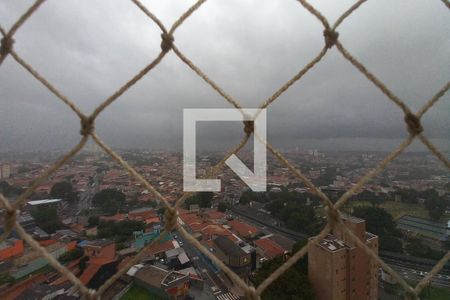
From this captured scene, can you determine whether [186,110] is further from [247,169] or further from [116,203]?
[116,203]

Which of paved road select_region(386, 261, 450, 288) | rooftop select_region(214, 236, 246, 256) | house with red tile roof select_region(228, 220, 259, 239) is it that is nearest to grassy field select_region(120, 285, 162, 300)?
rooftop select_region(214, 236, 246, 256)

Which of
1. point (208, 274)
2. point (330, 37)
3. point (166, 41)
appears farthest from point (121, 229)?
point (330, 37)

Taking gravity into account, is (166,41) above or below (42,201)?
above

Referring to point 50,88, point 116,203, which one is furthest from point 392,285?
point 116,203

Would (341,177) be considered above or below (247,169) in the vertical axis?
below

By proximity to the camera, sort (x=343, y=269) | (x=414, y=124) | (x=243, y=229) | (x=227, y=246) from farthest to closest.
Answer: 1. (x=243, y=229)
2. (x=227, y=246)
3. (x=343, y=269)
4. (x=414, y=124)

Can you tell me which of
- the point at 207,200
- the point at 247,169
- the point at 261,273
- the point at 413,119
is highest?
the point at 413,119

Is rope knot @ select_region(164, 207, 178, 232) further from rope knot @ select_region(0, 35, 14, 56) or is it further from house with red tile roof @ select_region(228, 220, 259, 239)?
house with red tile roof @ select_region(228, 220, 259, 239)

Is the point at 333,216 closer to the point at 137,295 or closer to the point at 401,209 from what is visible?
the point at 137,295
